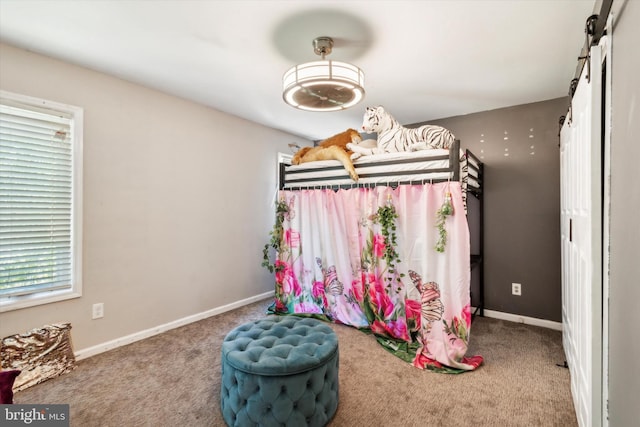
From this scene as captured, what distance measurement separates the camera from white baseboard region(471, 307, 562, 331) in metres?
3.11

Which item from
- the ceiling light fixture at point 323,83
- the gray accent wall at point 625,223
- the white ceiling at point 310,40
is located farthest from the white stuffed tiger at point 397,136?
the gray accent wall at point 625,223

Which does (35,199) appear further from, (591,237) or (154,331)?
(591,237)

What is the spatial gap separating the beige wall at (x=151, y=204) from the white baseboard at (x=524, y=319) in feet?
9.15

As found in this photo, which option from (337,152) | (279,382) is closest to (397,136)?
(337,152)

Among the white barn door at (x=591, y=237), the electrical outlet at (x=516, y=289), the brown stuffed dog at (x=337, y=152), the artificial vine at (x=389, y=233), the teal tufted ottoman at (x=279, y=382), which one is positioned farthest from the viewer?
the electrical outlet at (x=516, y=289)

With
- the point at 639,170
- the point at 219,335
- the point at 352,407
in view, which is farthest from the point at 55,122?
the point at 639,170

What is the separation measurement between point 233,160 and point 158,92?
1.05 m

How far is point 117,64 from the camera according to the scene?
96.3 inches

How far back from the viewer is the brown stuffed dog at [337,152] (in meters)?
2.99

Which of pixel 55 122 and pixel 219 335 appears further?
pixel 219 335

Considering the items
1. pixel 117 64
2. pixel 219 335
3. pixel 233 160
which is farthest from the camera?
pixel 233 160

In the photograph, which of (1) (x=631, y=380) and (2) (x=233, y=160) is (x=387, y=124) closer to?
(2) (x=233, y=160)

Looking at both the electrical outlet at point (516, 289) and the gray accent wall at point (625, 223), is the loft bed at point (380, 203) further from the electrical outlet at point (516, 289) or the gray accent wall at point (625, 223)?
the gray accent wall at point (625, 223)

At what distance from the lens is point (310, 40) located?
2.08m
